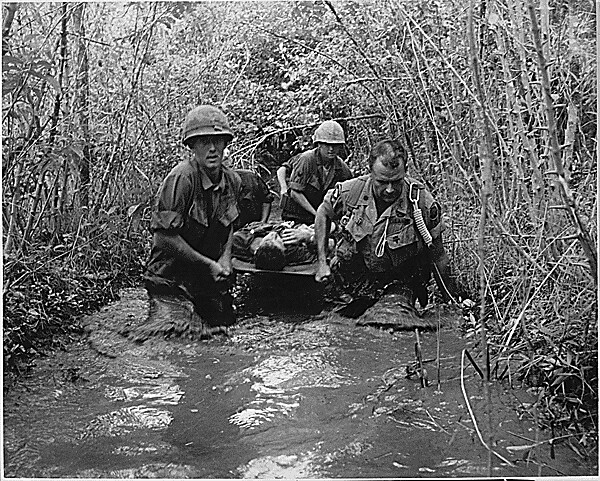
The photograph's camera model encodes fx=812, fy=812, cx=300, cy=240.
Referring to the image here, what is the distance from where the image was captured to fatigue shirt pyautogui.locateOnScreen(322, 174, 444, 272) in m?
2.04

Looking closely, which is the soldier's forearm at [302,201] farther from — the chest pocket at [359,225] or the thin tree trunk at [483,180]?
the thin tree trunk at [483,180]

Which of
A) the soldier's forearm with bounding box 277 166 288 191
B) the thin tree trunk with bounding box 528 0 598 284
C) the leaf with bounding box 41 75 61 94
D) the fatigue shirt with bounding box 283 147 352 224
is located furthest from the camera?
the soldier's forearm with bounding box 277 166 288 191

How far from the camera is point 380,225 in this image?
2119 mm

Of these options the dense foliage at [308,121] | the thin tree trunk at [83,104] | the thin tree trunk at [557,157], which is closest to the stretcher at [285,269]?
the dense foliage at [308,121]

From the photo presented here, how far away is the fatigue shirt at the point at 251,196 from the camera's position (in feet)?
7.01

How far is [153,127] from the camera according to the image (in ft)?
6.61

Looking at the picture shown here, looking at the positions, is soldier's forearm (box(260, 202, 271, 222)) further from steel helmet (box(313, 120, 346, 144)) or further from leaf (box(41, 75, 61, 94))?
leaf (box(41, 75, 61, 94))

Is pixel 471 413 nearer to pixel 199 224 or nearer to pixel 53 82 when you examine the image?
pixel 199 224

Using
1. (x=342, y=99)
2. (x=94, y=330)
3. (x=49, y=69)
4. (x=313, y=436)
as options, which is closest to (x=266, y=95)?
(x=342, y=99)

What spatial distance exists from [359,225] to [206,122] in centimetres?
49

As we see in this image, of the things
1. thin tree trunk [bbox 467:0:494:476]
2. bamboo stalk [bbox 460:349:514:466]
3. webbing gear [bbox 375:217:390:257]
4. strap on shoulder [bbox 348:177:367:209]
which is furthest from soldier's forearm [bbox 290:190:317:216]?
bamboo stalk [bbox 460:349:514:466]

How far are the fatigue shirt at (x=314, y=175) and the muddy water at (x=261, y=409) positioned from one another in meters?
0.35

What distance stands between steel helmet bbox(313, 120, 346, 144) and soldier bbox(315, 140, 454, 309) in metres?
0.09

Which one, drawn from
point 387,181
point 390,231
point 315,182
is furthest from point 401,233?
point 315,182
